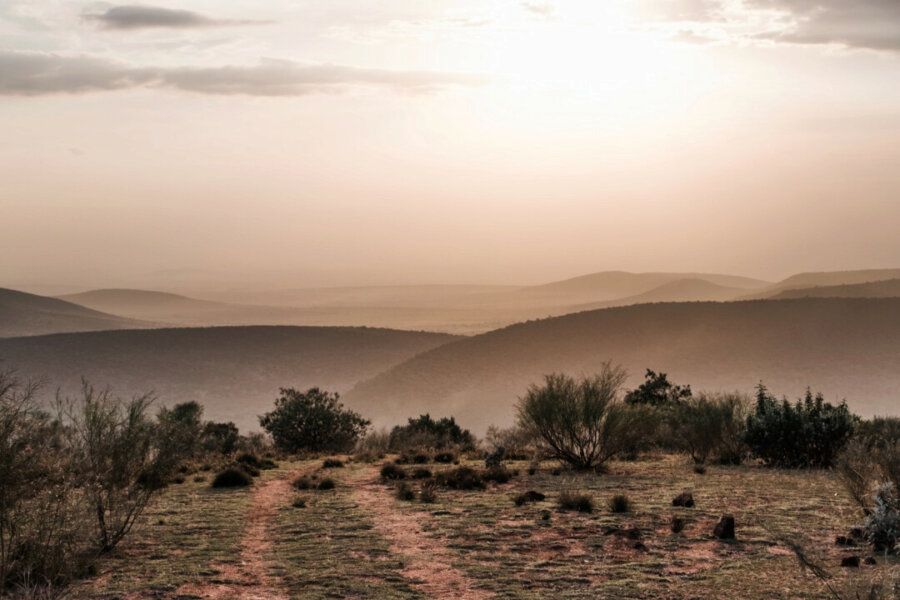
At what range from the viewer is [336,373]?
119812 mm

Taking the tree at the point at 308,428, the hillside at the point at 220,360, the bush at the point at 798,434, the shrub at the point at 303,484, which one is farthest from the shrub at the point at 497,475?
the hillside at the point at 220,360

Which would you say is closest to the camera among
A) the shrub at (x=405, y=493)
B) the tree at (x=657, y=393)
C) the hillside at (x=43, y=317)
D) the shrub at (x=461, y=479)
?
the shrub at (x=405, y=493)

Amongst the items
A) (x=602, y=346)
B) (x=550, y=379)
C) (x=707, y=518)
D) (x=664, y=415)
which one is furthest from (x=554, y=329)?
(x=707, y=518)

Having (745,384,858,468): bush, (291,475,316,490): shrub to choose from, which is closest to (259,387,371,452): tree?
(291,475,316,490): shrub

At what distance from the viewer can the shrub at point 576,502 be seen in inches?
657

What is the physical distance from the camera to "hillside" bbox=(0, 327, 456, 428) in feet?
342

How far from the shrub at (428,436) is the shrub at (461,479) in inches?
549

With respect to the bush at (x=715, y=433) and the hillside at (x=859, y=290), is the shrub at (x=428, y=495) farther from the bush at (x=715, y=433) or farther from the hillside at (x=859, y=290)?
the hillside at (x=859, y=290)

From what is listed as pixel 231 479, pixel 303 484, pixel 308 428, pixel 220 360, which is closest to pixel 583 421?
pixel 303 484

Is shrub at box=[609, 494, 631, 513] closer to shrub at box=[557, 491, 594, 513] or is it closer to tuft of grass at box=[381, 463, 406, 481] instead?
shrub at box=[557, 491, 594, 513]

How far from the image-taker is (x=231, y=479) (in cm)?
2234

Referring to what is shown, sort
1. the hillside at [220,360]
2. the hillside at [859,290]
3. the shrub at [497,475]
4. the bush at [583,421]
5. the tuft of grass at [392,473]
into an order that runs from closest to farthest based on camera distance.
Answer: the shrub at [497,475] < the tuft of grass at [392,473] < the bush at [583,421] < the hillside at [220,360] < the hillside at [859,290]

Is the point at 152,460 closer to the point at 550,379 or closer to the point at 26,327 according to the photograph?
the point at 550,379

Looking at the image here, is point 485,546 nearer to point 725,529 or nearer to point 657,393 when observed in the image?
point 725,529
